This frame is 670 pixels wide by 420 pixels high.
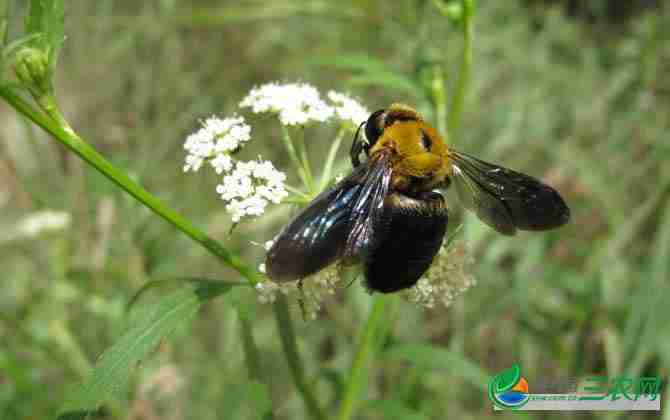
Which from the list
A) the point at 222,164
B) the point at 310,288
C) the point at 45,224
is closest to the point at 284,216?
the point at 45,224

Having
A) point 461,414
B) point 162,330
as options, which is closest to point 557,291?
point 461,414

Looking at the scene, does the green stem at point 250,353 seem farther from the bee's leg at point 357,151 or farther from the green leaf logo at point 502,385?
the green leaf logo at point 502,385

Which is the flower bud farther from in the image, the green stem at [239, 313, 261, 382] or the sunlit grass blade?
the sunlit grass blade

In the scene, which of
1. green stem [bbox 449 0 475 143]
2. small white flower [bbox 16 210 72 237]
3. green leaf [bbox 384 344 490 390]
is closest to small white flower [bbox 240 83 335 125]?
green stem [bbox 449 0 475 143]

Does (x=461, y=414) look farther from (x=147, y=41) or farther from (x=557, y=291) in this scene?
(x=147, y=41)

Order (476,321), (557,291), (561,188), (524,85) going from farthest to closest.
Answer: (524,85) < (561,188) < (557,291) < (476,321)

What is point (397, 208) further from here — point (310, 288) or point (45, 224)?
point (45, 224)

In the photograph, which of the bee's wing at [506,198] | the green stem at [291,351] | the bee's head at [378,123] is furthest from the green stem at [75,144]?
the bee's wing at [506,198]
